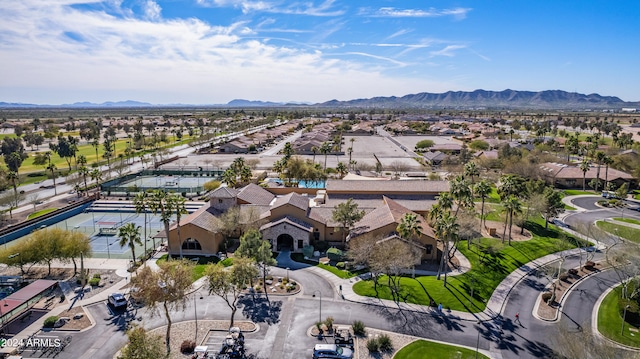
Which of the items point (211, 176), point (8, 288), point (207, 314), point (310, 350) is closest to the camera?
point (310, 350)

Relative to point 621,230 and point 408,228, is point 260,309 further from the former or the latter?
point 621,230

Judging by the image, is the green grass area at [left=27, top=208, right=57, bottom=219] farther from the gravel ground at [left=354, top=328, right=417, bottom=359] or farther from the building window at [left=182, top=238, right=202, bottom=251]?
the gravel ground at [left=354, top=328, right=417, bottom=359]

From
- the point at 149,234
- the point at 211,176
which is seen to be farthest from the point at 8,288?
the point at 211,176

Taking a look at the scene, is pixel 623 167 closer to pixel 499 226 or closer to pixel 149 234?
pixel 499 226

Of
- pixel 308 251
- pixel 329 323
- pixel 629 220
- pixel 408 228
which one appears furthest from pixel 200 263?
pixel 629 220

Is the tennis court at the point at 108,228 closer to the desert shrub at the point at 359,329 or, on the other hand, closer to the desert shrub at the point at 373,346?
the desert shrub at the point at 359,329

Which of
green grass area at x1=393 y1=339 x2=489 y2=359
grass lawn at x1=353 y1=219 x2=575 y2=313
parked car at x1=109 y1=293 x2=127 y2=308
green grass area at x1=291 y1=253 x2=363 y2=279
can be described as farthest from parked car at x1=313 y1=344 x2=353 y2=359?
parked car at x1=109 y1=293 x2=127 y2=308
